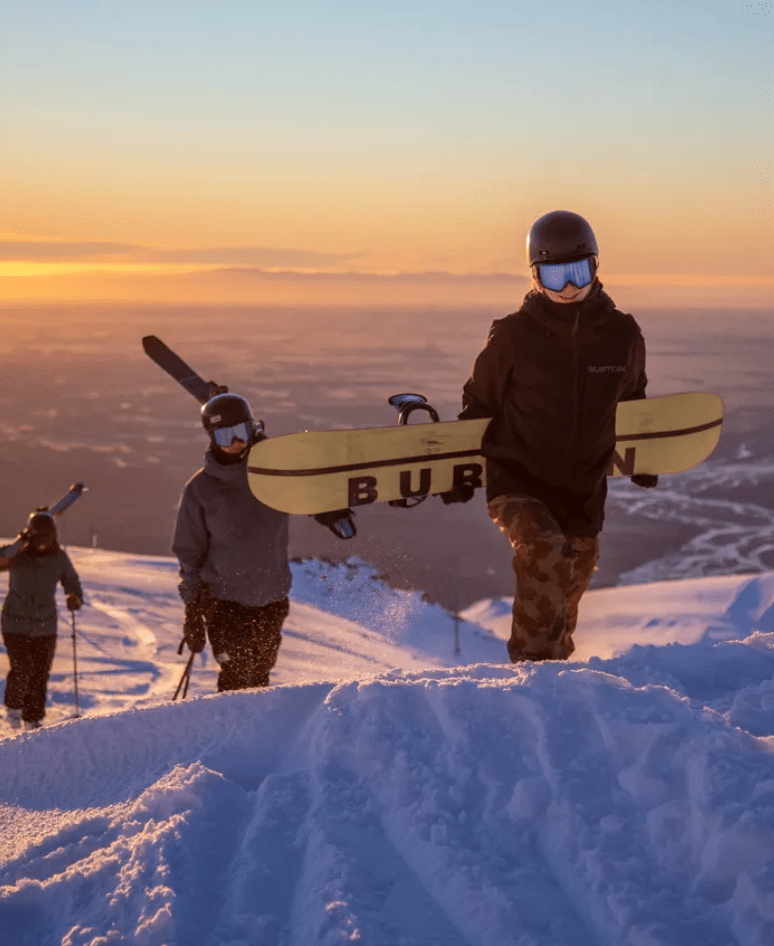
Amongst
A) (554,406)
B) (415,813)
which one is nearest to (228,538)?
(554,406)

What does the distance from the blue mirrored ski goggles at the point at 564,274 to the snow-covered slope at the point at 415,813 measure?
6.33ft

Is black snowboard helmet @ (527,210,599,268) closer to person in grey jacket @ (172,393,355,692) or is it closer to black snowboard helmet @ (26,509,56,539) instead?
person in grey jacket @ (172,393,355,692)

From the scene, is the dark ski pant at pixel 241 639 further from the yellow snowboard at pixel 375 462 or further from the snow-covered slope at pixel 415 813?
the snow-covered slope at pixel 415 813

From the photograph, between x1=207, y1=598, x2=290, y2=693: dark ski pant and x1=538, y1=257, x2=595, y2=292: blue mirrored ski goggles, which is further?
x1=207, y1=598, x2=290, y2=693: dark ski pant

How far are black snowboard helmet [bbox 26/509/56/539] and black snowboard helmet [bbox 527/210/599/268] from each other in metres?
5.21

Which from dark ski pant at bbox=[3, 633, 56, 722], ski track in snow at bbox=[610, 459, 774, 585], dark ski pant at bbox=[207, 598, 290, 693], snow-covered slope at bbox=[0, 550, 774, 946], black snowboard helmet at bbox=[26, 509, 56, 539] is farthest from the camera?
ski track in snow at bbox=[610, 459, 774, 585]

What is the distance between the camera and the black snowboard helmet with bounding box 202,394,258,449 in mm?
5211

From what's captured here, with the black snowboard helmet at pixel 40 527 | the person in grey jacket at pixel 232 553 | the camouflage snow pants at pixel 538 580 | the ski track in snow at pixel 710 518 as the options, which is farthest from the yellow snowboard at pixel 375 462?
the ski track in snow at pixel 710 518

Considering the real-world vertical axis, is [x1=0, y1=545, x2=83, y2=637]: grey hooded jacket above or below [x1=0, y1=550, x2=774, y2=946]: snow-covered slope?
below

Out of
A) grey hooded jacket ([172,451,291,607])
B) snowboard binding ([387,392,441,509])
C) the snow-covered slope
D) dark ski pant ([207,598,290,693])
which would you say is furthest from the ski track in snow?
the snow-covered slope

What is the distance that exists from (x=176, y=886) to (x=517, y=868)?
983 millimetres

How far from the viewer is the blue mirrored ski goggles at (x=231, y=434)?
5.21 meters

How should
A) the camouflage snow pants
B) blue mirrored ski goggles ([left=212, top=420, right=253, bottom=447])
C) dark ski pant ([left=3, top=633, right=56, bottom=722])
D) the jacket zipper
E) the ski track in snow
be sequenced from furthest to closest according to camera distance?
the ski track in snow
dark ski pant ([left=3, top=633, right=56, bottom=722])
blue mirrored ski goggles ([left=212, top=420, right=253, bottom=447])
the jacket zipper
the camouflage snow pants

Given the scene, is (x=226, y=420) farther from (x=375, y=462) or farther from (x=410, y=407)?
(x=410, y=407)
